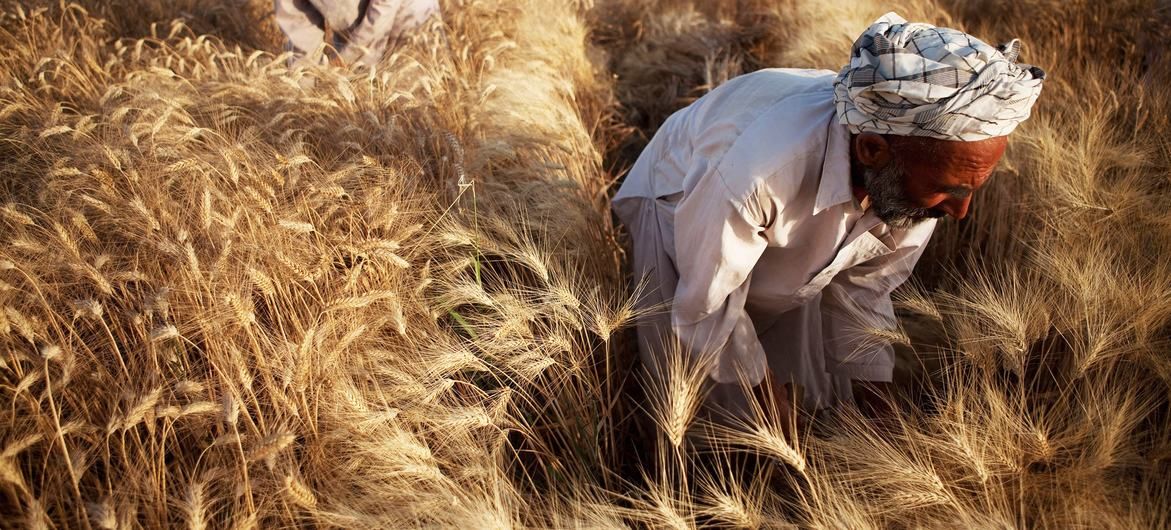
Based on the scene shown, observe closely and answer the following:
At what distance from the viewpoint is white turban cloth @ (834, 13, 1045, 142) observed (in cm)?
143

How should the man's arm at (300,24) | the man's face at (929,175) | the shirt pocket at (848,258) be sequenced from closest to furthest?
the man's face at (929,175) → the shirt pocket at (848,258) → the man's arm at (300,24)

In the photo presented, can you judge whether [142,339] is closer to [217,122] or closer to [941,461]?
[217,122]

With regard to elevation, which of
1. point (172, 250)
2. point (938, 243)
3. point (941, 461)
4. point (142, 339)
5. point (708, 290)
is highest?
point (172, 250)

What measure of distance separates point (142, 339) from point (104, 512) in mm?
422

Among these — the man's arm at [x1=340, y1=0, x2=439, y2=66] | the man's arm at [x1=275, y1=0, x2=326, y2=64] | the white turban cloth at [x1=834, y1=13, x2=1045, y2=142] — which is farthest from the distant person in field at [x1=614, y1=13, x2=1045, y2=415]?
the man's arm at [x1=275, y1=0, x2=326, y2=64]

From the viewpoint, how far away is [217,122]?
6.97 ft

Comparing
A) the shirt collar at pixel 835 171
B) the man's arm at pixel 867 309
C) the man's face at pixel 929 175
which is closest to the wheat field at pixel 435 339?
the man's arm at pixel 867 309

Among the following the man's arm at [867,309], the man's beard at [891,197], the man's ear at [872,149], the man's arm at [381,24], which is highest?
the man's arm at [381,24]

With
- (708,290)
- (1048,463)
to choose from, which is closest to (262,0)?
(708,290)

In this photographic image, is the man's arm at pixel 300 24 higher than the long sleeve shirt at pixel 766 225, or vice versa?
the man's arm at pixel 300 24

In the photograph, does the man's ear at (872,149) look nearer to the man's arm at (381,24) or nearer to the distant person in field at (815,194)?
the distant person in field at (815,194)

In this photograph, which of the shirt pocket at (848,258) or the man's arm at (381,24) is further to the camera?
the man's arm at (381,24)

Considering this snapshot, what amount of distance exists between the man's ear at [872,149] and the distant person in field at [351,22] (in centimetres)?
263

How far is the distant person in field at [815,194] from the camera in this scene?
1.46m
